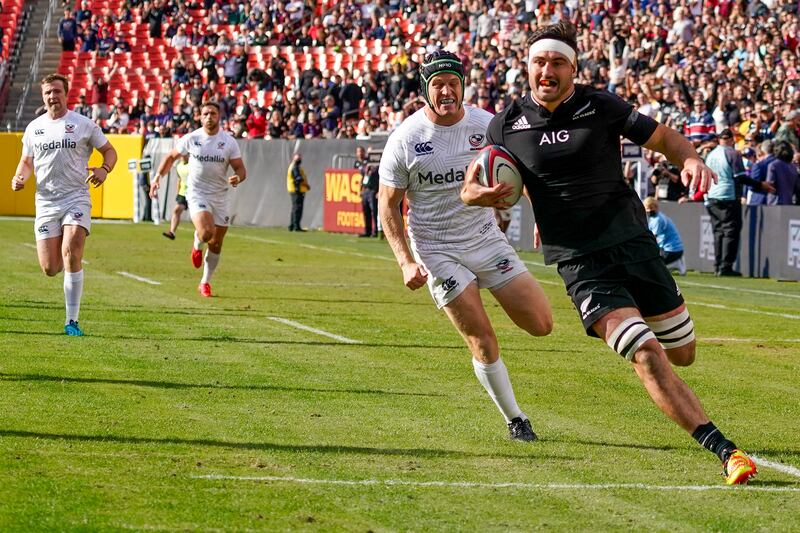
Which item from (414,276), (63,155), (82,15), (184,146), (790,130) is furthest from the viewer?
(82,15)

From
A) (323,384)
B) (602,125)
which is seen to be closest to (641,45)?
(323,384)

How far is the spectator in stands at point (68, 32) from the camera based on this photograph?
5481cm

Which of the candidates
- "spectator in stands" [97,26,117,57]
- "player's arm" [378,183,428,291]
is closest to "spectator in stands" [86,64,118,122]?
"spectator in stands" [97,26,117,57]

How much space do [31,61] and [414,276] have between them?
5029cm

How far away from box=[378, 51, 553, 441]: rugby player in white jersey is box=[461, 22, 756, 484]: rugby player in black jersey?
95cm

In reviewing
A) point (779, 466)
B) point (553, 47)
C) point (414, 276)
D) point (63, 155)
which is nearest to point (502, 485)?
point (414, 276)

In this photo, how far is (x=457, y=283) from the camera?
29.1ft

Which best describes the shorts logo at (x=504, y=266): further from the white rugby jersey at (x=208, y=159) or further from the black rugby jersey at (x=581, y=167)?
the white rugby jersey at (x=208, y=159)

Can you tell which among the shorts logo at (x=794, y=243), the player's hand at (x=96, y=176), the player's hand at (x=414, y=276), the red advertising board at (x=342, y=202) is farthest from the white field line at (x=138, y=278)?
the red advertising board at (x=342, y=202)

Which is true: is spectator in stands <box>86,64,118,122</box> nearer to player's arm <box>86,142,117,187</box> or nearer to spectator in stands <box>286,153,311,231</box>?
spectator in stands <box>286,153,311,231</box>

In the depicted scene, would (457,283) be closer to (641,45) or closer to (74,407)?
(74,407)

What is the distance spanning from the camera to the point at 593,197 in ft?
25.8

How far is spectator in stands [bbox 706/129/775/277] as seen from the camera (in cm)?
2386

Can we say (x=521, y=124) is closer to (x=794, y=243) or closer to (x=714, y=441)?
(x=714, y=441)
